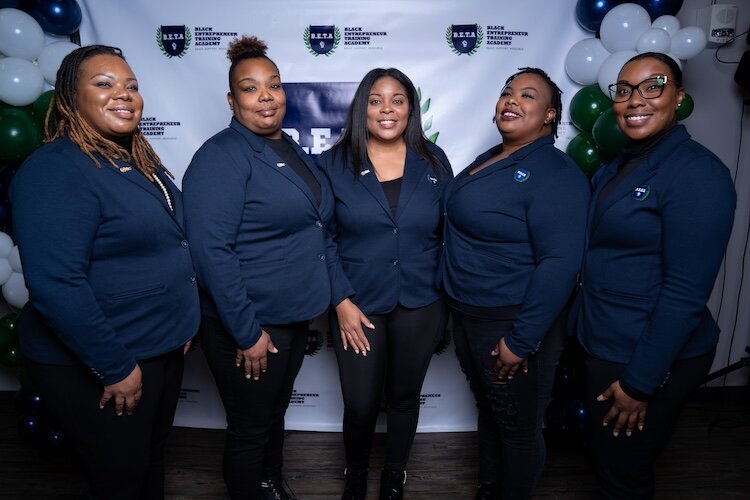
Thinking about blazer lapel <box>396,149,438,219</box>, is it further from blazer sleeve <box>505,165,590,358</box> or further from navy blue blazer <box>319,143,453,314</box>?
blazer sleeve <box>505,165,590,358</box>

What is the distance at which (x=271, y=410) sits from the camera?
1.75 m

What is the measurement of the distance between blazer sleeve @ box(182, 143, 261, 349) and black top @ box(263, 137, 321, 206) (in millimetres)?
222

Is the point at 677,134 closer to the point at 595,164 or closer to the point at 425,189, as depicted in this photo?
the point at 425,189

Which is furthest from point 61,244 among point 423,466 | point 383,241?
point 423,466

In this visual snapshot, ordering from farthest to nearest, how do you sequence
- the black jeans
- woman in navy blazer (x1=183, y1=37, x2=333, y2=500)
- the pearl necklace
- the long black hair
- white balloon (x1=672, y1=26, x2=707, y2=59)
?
white balloon (x1=672, y1=26, x2=707, y2=59) → the long black hair → the black jeans → woman in navy blazer (x1=183, y1=37, x2=333, y2=500) → the pearl necklace

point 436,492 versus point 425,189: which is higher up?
point 425,189

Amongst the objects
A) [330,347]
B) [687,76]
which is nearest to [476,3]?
[687,76]

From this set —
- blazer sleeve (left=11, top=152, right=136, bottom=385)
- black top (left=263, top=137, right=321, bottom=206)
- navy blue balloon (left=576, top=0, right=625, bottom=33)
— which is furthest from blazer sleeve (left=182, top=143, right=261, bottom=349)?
navy blue balloon (left=576, top=0, right=625, bottom=33)

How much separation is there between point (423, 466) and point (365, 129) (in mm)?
1592

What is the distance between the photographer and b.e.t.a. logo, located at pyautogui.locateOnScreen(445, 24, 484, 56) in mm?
2574

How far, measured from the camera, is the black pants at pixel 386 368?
1.88 metres

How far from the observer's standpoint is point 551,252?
1.54 meters

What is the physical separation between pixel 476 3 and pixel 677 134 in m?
1.58

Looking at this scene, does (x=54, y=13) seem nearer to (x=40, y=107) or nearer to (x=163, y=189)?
(x=40, y=107)
